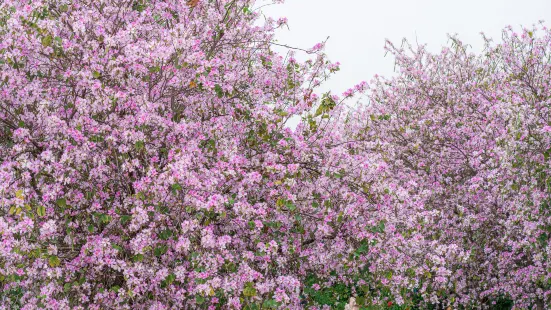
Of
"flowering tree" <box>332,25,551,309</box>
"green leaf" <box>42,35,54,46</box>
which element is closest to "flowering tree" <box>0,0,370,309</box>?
"green leaf" <box>42,35,54,46</box>

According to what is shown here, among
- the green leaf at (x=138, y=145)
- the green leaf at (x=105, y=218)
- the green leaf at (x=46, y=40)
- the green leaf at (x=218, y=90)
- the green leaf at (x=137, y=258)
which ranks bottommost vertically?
the green leaf at (x=137, y=258)

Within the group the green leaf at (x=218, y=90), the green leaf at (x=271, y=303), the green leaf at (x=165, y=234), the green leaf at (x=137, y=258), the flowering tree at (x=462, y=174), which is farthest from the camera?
the flowering tree at (x=462, y=174)

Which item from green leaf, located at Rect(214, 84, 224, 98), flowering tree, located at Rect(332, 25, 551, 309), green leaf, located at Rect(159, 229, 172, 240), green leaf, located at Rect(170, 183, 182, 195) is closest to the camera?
green leaf, located at Rect(170, 183, 182, 195)

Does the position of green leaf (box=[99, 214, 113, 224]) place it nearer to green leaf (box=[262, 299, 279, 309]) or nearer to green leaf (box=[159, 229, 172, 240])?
green leaf (box=[159, 229, 172, 240])

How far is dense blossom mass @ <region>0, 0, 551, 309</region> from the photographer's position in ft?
22.0

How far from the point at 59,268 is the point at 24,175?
1.18 m

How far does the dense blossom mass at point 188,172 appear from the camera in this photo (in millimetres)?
6703

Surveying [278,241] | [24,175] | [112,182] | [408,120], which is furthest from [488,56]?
[24,175]

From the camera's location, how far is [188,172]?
6.48 meters

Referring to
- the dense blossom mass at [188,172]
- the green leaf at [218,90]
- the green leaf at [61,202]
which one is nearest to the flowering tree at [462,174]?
the dense blossom mass at [188,172]

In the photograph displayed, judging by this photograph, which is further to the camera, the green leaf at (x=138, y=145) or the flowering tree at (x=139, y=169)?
the green leaf at (x=138, y=145)

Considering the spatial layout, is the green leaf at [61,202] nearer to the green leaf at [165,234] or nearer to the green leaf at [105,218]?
the green leaf at [105,218]

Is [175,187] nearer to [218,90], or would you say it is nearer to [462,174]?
[218,90]

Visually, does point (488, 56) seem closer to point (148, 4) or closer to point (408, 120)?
point (408, 120)
